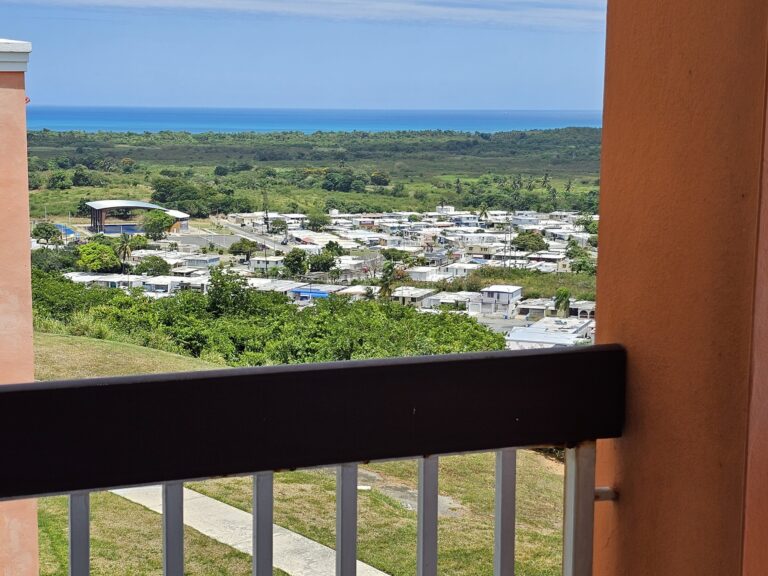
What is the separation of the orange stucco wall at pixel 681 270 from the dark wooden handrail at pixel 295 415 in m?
0.04

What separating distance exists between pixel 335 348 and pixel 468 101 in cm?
475

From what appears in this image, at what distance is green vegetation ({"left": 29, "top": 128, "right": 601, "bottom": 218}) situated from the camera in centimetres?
905

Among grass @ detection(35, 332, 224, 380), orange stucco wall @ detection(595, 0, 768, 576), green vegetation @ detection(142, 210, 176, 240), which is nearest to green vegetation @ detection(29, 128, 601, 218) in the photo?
green vegetation @ detection(142, 210, 176, 240)

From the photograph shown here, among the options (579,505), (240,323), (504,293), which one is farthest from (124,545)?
(579,505)

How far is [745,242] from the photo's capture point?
57cm

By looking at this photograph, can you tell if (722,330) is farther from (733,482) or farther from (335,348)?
(335,348)

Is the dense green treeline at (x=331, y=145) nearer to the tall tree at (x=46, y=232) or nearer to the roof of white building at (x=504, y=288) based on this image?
the tall tree at (x=46, y=232)

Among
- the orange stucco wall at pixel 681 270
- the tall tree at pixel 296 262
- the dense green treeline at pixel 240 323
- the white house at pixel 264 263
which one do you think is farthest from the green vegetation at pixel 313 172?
the orange stucco wall at pixel 681 270

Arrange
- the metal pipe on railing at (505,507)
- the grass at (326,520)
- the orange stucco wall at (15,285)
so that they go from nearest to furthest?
the metal pipe on railing at (505,507) → the orange stucco wall at (15,285) → the grass at (326,520)

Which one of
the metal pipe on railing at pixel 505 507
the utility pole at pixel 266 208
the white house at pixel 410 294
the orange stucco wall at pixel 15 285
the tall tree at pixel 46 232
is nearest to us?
the metal pipe on railing at pixel 505 507

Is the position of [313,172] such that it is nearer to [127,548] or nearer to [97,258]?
[97,258]

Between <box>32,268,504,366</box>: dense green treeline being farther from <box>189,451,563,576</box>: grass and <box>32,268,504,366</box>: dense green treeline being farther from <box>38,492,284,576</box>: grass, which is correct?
<box>38,492,284,576</box>: grass

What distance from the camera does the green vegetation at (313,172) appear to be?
29.7 ft

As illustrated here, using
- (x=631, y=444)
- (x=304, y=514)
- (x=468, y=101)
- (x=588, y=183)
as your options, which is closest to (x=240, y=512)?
(x=304, y=514)
